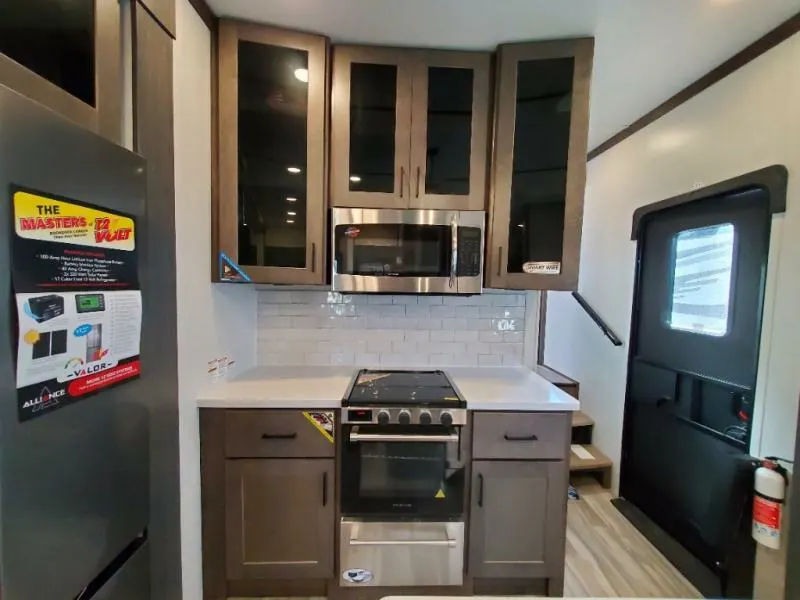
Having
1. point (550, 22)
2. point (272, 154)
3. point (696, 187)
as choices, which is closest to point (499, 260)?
point (550, 22)

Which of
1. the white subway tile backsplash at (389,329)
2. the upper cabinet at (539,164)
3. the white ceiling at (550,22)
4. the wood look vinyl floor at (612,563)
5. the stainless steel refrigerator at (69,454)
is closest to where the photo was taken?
the stainless steel refrigerator at (69,454)

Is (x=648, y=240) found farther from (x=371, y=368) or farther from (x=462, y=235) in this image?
(x=371, y=368)

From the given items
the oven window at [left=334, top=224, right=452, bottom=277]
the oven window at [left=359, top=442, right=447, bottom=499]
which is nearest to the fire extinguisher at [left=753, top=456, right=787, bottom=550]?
the oven window at [left=359, top=442, right=447, bottom=499]

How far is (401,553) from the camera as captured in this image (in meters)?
1.62

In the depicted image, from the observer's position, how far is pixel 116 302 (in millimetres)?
914

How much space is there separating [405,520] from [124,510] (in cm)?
110

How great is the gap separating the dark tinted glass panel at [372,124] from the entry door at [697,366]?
1.78 m

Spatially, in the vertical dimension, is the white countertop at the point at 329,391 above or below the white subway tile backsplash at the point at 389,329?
below

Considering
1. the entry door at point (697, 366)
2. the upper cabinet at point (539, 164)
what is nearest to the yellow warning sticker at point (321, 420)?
the upper cabinet at point (539, 164)

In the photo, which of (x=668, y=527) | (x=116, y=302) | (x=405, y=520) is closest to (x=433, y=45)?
(x=116, y=302)

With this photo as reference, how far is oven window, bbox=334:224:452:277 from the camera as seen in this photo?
170cm

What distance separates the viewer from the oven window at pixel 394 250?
1.70 m

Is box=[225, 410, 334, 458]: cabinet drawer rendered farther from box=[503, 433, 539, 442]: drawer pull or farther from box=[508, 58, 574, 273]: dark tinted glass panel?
box=[508, 58, 574, 273]: dark tinted glass panel

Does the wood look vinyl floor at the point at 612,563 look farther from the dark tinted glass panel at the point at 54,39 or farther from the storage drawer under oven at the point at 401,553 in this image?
the dark tinted glass panel at the point at 54,39
